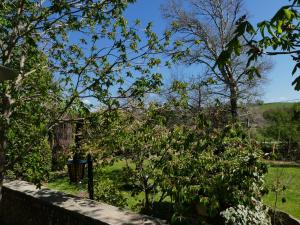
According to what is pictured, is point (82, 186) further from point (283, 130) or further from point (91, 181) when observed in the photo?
point (283, 130)

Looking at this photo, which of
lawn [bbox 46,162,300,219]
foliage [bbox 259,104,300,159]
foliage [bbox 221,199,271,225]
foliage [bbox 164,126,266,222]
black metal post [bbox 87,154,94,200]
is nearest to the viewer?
Answer: foliage [bbox 221,199,271,225]

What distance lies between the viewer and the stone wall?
16.9 feet

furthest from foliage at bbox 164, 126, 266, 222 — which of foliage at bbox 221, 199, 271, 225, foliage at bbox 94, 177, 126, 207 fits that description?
foliage at bbox 94, 177, 126, 207

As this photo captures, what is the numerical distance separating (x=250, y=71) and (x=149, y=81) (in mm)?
4155

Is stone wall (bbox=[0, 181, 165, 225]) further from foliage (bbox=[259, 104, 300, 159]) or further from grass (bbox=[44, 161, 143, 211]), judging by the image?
foliage (bbox=[259, 104, 300, 159])

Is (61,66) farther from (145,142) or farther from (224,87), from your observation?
(224,87)

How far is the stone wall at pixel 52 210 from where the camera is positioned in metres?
5.16

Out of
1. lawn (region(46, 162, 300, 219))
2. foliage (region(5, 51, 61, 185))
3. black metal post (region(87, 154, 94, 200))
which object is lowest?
lawn (region(46, 162, 300, 219))

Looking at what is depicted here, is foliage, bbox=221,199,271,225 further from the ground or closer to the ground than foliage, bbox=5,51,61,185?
closer to the ground

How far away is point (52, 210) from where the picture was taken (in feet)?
20.1

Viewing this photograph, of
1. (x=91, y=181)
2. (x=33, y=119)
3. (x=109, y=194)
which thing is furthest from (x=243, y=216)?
(x=33, y=119)

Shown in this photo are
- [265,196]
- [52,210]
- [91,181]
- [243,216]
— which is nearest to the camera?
[243,216]

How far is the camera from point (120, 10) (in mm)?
6953

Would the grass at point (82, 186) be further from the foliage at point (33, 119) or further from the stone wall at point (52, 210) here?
the foliage at point (33, 119)
